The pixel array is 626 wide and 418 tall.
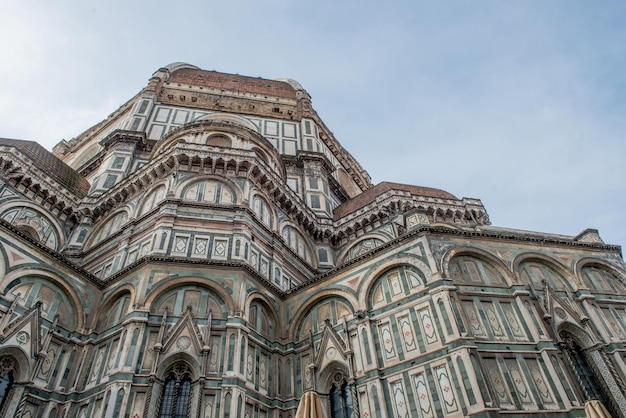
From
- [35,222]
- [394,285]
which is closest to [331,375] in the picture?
[394,285]

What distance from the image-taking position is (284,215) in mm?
24219

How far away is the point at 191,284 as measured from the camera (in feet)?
55.2

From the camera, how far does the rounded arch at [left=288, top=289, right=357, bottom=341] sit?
56.2 feet

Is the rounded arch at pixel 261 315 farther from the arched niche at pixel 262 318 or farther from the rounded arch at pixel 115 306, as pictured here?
the rounded arch at pixel 115 306

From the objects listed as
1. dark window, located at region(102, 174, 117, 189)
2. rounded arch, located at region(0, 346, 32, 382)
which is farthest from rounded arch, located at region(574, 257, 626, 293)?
dark window, located at region(102, 174, 117, 189)

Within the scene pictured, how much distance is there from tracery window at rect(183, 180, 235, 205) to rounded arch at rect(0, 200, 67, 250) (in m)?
7.70

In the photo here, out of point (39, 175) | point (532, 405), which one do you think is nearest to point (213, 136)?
point (39, 175)

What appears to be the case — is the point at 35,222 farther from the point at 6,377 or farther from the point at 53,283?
the point at 6,377

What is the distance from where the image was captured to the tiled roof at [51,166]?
2486cm

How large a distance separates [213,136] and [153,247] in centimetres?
1007

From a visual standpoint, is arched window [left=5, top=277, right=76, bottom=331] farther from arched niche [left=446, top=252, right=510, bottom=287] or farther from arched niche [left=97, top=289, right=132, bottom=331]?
arched niche [left=446, top=252, right=510, bottom=287]

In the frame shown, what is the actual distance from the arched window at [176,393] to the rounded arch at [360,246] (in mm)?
12493

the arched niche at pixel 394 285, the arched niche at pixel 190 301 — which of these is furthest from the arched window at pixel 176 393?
the arched niche at pixel 394 285

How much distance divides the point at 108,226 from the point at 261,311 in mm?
10575
